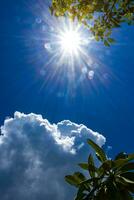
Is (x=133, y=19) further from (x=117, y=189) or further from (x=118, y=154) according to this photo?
(x=117, y=189)

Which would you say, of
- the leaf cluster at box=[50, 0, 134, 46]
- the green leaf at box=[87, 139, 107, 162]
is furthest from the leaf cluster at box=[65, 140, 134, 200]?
the leaf cluster at box=[50, 0, 134, 46]

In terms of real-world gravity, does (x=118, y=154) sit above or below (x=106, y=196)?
above

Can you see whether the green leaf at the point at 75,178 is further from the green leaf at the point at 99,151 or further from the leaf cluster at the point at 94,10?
the leaf cluster at the point at 94,10

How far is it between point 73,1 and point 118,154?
8.02m

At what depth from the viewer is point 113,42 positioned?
31.4ft

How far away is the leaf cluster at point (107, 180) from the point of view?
9477 millimetres

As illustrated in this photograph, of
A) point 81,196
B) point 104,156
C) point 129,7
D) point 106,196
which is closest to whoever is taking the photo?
point 129,7

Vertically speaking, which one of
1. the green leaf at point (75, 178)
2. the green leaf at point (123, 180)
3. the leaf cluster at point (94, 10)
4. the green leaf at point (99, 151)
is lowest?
the green leaf at point (123, 180)

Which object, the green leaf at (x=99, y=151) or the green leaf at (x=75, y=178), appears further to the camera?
the green leaf at (x=75, y=178)

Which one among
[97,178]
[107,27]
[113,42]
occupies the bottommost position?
[97,178]

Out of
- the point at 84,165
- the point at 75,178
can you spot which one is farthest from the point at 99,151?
the point at 75,178

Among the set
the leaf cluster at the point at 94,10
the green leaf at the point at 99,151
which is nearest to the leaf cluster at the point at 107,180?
the green leaf at the point at 99,151

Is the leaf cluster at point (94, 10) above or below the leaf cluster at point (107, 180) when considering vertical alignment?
above

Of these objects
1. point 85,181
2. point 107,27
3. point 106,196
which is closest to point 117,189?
point 106,196
